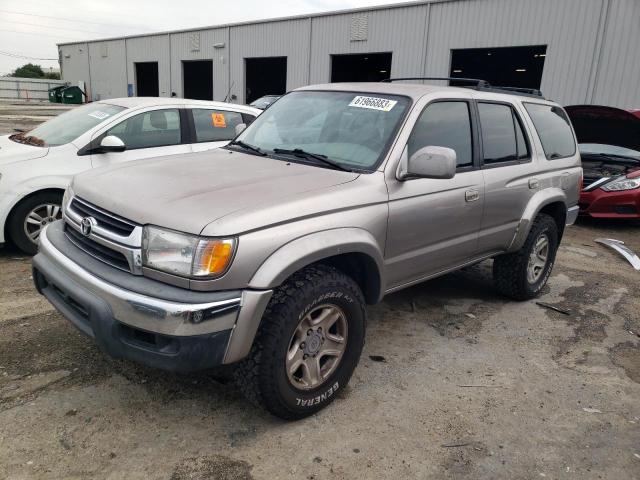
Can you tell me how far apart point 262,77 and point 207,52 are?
3.19 metres

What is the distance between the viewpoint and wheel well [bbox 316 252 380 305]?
3.07m

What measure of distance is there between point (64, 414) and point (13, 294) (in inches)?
77.8

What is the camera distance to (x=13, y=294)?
433 cm

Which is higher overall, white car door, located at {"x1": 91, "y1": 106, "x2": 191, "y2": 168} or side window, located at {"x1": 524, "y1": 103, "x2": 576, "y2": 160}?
side window, located at {"x1": 524, "y1": 103, "x2": 576, "y2": 160}

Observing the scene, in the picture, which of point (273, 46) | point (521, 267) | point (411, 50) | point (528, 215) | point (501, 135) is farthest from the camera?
point (273, 46)

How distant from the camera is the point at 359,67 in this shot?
89.1 feet

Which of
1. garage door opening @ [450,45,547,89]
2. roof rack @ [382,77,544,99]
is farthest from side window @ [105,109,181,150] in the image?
garage door opening @ [450,45,547,89]

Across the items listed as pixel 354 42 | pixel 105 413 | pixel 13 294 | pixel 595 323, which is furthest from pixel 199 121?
pixel 354 42

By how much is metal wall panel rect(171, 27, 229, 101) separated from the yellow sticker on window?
72.4 ft

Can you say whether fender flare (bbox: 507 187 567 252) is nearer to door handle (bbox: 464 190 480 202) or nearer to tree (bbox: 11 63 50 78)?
door handle (bbox: 464 190 480 202)

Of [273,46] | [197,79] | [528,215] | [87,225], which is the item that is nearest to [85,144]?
[87,225]

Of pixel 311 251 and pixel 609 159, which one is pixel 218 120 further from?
pixel 609 159

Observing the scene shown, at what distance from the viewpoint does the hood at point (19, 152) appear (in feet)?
16.5

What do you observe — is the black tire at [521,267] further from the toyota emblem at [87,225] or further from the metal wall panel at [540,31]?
the metal wall panel at [540,31]
